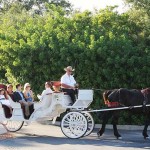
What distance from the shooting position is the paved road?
12039 millimetres

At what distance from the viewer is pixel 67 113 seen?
45.0 ft

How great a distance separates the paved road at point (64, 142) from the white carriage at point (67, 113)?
0.31 meters

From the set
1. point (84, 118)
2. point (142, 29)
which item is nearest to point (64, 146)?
point (84, 118)

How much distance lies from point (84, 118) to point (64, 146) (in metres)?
1.50

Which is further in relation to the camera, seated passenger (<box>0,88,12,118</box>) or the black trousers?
seated passenger (<box>0,88,12,118</box>)

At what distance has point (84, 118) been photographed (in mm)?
13438

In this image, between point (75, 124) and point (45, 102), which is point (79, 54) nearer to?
point (45, 102)

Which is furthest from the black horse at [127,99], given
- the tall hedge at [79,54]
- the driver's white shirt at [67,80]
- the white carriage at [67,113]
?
the tall hedge at [79,54]

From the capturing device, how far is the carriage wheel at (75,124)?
13.5 metres

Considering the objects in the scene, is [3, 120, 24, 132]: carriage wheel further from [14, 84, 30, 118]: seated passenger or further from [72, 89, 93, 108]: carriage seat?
[72, 89, 93, 108]: carriage seat

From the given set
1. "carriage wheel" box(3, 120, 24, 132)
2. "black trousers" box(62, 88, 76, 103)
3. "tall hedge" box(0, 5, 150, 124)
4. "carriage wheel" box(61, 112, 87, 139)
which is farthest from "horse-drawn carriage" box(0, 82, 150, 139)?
"tall hedge" box(0, 5, 150, 124)

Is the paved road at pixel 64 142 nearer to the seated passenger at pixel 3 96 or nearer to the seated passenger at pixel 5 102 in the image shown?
the seated passenger at pixel 5 102

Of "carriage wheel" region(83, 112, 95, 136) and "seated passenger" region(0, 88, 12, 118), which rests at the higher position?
"seated passenger" region(0, 88, 12, 118)

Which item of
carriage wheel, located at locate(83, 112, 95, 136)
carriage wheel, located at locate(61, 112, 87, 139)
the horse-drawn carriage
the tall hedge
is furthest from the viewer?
the tall hedge
